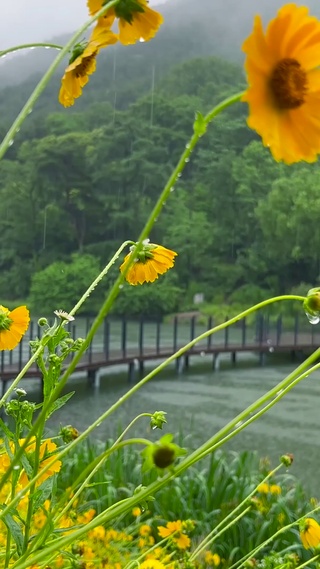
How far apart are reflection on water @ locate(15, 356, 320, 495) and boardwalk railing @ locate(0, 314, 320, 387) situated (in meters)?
0.27

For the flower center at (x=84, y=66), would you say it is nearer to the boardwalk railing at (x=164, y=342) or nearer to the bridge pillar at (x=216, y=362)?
the boardwalk railing at (x=164, y=342)

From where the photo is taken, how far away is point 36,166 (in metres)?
13.3

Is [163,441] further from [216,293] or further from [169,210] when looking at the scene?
[169,210]

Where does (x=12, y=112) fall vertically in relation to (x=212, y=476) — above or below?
above

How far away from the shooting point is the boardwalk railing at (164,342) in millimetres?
6128

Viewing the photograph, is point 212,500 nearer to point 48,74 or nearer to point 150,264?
point 150,264

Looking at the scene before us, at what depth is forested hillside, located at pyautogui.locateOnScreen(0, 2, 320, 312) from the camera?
39.0ft

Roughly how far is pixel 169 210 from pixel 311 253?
2903 millimetres

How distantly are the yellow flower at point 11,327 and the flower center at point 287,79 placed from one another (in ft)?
0.61

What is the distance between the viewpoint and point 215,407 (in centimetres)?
648

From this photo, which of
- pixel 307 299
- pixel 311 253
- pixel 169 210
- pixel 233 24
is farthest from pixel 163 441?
pixel 233 24

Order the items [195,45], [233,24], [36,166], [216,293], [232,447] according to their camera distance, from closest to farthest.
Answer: [232,447] → [216,293] → [36,166] → [195,45] → [233,24]

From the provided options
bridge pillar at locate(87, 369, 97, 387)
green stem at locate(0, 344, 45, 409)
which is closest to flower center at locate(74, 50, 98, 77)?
green stem at locate(0, 344, 45, 409)

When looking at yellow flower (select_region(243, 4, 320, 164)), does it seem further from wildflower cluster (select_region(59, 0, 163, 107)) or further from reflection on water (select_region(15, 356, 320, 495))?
reflection on water (select_region(15, 356, 320, 495))
